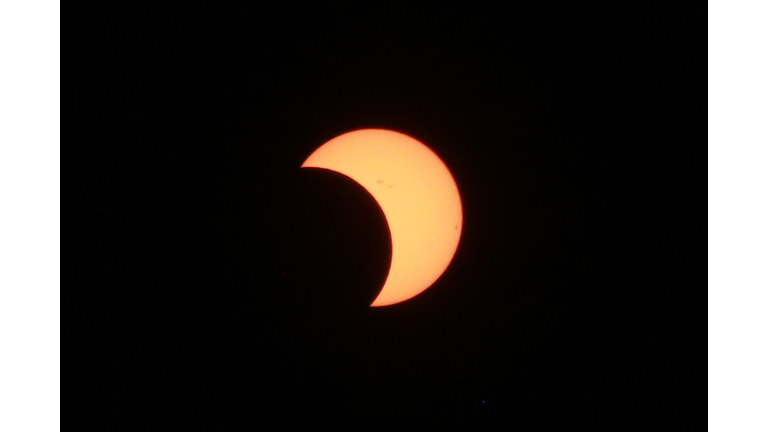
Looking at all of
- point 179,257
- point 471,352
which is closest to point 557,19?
point 471,352

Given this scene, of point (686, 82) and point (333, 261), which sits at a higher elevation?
point (686, 82)

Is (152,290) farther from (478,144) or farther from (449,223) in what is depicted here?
(478,144)

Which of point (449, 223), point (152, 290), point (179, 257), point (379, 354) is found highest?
point (449, 223)

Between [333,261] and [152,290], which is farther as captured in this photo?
[152,290]
